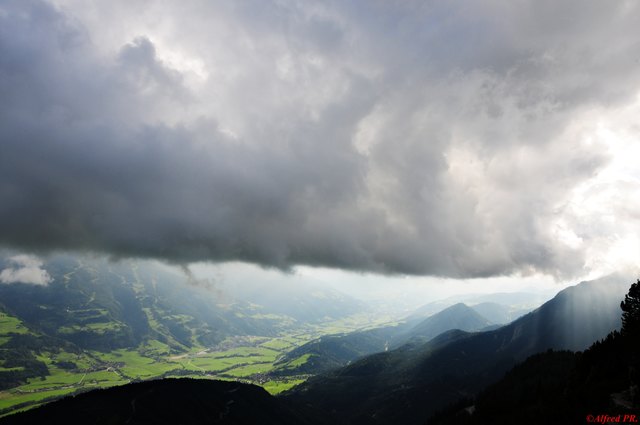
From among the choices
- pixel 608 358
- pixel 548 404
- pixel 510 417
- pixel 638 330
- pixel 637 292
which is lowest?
pixel 510 417

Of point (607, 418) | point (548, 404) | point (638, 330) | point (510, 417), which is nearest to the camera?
point (607, 418)

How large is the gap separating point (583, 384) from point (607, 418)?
187 ft

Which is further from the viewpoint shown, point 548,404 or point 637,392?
point 548,404

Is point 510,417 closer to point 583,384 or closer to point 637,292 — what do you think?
point 583,384

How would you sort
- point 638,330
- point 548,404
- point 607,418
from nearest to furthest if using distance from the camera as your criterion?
point 607,418, point 638,330, point 548,404

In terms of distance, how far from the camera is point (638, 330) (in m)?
155

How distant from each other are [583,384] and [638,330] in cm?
3326

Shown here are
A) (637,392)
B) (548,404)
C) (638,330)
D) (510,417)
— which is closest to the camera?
(637,392)

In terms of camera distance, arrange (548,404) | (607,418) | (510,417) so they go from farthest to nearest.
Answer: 1. (510,417)
2. (548,404)
3. (607,418)

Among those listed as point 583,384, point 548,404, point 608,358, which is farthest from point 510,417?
point 608,358

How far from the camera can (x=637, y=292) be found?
15838cm

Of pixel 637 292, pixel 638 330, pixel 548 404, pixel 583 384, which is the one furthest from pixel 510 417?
pixel 637 292

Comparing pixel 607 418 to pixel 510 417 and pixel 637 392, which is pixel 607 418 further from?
pixel 510 417

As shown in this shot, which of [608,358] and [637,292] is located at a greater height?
[637,292]
